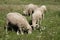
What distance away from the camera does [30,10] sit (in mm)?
22438

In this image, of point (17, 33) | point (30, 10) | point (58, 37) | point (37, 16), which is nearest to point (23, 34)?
point (17, 33)

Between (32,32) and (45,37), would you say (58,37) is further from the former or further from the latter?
(32,32)

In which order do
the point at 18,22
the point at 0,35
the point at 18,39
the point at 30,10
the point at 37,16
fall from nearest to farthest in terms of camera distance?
the point at 18,39 → the point at 0,35 → the point at 18,22 → the point at 37,16 → the point at 30,10

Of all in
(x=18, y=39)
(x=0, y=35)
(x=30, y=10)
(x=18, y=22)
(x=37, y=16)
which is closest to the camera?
(x=18, y=39)

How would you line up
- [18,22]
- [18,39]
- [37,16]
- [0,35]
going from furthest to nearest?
[37,16], [18,22], [0,35], [18,39]

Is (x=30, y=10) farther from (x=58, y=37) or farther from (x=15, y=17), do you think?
(x=58, y=37)

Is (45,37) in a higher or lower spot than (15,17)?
lower

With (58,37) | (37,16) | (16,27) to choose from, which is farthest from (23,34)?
(37,16)

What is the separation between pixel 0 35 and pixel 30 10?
9510 millimetres

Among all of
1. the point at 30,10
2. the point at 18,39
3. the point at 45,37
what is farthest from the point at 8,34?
the point at 30,10

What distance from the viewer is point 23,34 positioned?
45.0 ft

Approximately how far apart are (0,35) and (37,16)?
4637 mm

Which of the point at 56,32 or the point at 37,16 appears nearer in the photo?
the point at 56,32

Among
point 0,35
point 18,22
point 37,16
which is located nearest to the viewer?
point 0,35
